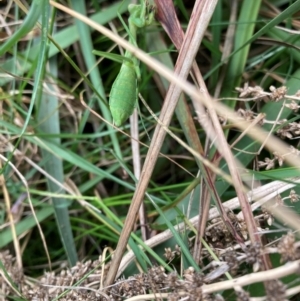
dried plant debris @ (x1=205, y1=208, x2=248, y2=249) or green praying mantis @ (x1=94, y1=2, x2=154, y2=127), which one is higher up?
green praying mantis @ (x1=94, y1=2, x2=154, y2=127)

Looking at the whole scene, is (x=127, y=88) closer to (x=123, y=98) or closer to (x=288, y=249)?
(x=123, y=98)

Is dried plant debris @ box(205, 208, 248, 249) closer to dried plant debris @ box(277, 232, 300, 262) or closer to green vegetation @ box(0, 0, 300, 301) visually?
green vegetation @ box(0, 0, 300, 301)

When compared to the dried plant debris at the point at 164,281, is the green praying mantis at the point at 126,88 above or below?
above

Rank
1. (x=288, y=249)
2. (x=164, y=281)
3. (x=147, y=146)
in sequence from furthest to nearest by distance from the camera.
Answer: (x=147, y=146)
(x=164, y=281)
(x=288, y=249)

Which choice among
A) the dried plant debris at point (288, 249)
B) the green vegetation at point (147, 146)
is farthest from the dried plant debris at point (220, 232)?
the dried plant debris at point (288, 249)

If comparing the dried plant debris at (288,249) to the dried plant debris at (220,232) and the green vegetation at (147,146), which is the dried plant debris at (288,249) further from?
the dried plant debris at (220,232)

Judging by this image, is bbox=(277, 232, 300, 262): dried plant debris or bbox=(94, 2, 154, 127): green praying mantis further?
bbox=(94, 2, 154, 127): green praying mantis

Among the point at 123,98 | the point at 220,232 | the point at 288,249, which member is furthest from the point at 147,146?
the point at 288,249

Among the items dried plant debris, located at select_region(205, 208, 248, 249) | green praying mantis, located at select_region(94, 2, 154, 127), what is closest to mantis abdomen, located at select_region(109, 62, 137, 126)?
green praying mantis, located at select_region(94, 2, 154, 127)

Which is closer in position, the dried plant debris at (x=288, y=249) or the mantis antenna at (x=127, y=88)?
the dried plant debris at (x=288, y=249)

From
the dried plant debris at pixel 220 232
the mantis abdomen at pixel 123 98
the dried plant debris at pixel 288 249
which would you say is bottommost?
the dried plant debris at pixel 220 232
